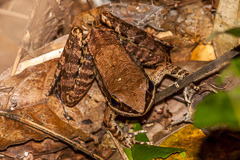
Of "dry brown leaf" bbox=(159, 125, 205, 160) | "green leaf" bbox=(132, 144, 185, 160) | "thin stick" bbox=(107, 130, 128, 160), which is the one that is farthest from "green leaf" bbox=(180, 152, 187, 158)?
"thin stick" bbox=(107, 130, 128, 160)

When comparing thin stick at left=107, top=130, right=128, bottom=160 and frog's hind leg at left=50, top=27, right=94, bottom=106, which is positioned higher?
frog's hind leg at left=50, top=27, right=94, bottom=106

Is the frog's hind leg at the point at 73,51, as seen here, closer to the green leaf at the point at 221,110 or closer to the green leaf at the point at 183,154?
the green leaf at the point at 183,154

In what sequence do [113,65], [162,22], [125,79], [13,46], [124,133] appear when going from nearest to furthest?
1. [125,79]
2. [113,65]
3. [124,133]
4. [13,46]
5. [162,22]

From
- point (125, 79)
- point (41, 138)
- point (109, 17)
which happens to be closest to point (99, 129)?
point (41, 138)

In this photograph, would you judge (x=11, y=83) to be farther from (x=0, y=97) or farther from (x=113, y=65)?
(x=113, y=65)

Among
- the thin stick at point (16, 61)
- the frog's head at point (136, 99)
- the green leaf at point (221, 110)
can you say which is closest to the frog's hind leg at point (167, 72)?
the frog's head at point (136, 99)

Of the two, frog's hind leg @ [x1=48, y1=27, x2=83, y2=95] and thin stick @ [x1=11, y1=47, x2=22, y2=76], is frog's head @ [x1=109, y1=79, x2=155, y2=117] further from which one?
thin stick @ [x1=11, y1=47, x2=22, y2=76]
